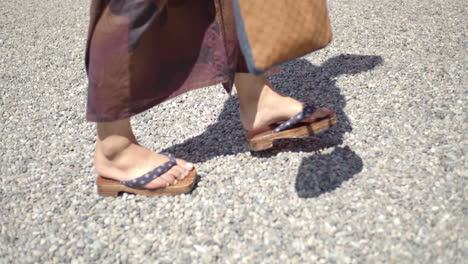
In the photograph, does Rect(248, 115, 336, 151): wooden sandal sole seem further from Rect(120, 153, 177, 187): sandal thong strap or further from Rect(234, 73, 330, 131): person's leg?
Rect(120, 153, 177, 187): sandal thong strap

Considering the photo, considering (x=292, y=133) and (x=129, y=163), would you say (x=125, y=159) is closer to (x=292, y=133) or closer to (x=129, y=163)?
(x=129, y=163)

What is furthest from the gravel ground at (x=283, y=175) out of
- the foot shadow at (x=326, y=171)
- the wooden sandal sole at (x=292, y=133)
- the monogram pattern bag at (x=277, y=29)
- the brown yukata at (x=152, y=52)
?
the monogram pattern bag at (x=277, y=29)

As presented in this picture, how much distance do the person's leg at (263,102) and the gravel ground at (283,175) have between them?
202 mm

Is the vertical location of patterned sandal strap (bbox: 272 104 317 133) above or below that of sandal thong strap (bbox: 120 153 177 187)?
above

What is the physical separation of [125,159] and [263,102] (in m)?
0.60

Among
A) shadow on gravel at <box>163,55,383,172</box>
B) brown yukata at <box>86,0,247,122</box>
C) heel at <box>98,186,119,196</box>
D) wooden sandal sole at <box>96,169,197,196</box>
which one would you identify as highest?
brown yukata at <box>86,0,247,122</box>

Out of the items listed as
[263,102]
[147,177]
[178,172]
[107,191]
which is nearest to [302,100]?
[263,102]

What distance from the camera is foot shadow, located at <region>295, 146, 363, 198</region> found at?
1.66m

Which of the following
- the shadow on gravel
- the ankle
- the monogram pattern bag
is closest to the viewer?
the monogram pattern bag

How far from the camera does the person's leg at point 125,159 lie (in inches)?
63.5

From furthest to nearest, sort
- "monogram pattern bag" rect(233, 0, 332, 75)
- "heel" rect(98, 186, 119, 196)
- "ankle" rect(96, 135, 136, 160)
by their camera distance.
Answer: "heel" rect(98, 186, 119, 196) < "ankle" rect(96, 135, 136, 160) < "monogram pattern bag" rect(233, 0, 332, 75)

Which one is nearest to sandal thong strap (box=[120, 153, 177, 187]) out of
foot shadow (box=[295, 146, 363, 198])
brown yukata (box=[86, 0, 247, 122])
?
brown yukata (box=[86, 0, 247, 122])

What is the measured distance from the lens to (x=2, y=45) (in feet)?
12.6

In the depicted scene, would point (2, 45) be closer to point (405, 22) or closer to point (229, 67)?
point (229, 67)
